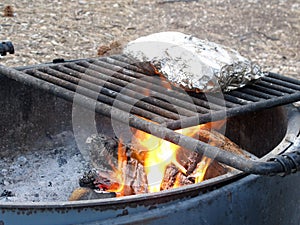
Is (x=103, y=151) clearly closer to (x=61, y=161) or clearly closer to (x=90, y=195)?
(x=61, y=161)

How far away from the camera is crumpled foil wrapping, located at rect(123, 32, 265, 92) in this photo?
1960 mm

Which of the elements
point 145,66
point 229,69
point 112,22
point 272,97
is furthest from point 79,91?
point 112,22

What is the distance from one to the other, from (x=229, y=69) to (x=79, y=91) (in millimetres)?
533

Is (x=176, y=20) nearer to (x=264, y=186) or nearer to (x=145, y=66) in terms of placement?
(x=145, y=66)

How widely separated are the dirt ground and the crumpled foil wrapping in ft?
7.24

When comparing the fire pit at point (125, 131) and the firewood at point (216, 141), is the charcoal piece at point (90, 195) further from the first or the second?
the firewood at point (216, 141)

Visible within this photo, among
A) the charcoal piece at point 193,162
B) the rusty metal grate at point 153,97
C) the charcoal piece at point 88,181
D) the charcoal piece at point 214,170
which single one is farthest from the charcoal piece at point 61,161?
the charcoal piece at point 214,170

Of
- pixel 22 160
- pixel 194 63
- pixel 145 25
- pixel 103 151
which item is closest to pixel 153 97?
pixel 194 63

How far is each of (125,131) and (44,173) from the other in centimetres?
42

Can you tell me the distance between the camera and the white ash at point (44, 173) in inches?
89.7

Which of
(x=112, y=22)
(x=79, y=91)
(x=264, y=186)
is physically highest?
(x=79, y=91)

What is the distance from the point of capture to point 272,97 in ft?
6.40

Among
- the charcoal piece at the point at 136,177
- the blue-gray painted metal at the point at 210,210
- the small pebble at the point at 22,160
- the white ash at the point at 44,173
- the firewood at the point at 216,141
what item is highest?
the blue-gray painted metal at the point at 210,210

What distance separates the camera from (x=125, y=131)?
2615mm
